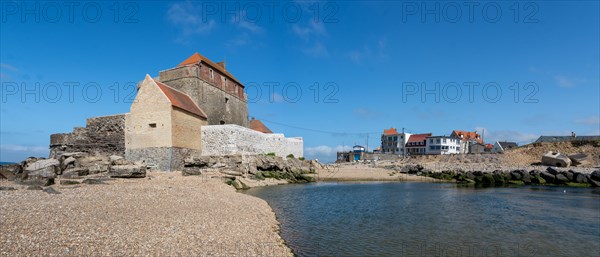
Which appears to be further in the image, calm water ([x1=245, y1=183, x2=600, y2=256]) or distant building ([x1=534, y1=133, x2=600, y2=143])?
distant building ([x1=534, y1=133, x2=600, y2=143])

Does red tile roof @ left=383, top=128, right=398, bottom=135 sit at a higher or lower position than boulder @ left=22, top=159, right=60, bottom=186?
higher

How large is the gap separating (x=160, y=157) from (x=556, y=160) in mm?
50378

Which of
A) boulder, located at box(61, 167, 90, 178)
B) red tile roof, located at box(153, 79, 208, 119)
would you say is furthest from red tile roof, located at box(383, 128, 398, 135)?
boulder, located at box(61, 167, 90, 178)

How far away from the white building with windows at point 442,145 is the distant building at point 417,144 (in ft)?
4.99

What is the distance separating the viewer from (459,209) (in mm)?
16938

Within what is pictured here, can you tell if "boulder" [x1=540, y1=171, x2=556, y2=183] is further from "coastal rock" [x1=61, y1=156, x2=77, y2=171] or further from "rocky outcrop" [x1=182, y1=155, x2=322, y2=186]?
"coastal rock" [x1=61, y1=156, x2=77, y2=171]

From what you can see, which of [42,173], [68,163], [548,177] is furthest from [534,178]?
[68,163]

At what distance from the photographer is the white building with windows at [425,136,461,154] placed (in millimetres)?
84938

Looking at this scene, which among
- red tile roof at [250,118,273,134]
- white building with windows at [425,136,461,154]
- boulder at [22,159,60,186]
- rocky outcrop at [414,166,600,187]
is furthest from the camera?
white building with windows at [425,136,461,154]

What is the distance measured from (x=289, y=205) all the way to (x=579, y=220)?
45.6ft

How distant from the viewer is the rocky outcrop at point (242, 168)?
25.2 metres

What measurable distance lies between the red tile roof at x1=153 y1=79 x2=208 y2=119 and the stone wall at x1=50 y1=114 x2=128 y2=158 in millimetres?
4222

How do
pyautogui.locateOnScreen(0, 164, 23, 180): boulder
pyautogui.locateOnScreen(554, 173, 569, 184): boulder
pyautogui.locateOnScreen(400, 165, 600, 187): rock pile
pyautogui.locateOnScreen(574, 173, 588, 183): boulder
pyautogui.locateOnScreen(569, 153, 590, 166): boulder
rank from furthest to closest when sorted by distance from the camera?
pyautogui.locateOnScreen(569, 153, 590, 166): boulder, pyautogui.locateOnScreen(554, 173, 569, 184): boulder, pyautogui.locateOnScreen(574, 173, 588, 183): boulder, pyautogui.locateOnScreen(400, 165, 600, 187): rock pile, pyautogui.locateOnScreen(0, 164, 23, 180): boulder

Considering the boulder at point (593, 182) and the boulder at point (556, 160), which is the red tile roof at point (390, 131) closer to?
the boulder at point (556, 160)
